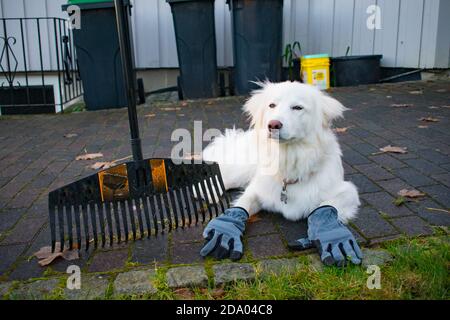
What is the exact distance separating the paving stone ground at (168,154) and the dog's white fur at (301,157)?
10 centimetres

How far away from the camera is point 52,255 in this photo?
209cm

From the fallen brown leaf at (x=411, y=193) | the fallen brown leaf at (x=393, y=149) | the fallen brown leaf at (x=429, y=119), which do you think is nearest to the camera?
the fallen brown leaf at (x=411, y=193)

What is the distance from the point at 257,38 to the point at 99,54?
2.35 metres

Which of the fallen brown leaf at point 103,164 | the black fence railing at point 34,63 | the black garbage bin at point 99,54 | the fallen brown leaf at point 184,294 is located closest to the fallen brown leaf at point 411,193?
the fallen brown leaf at point 184,294

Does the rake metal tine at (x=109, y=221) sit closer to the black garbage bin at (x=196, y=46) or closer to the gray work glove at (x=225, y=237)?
the gray work glove at (x=225, y=237)

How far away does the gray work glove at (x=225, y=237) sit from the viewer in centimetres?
202

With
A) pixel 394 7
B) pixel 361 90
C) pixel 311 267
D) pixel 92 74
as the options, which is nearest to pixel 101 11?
pixel 92 74

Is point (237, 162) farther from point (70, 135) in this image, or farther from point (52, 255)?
point (70, 135)

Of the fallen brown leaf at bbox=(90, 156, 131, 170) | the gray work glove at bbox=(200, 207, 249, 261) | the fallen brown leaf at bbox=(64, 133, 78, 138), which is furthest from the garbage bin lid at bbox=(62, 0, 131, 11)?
the gray work glove at bbox=(200, 207, 249, 261)

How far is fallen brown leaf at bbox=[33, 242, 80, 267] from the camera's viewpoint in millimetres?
2051

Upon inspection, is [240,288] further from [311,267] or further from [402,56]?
[402,56]

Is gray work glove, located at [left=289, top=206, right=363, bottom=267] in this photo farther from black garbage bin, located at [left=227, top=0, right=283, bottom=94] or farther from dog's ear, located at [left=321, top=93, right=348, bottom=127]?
black garbage bin, located at [left=227, top=0, right=283, bottom=94]

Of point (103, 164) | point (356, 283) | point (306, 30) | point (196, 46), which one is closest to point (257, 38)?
point (196, 46)

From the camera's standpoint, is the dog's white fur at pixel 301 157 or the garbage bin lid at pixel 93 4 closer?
the dog's white fur at pixel 301 157
